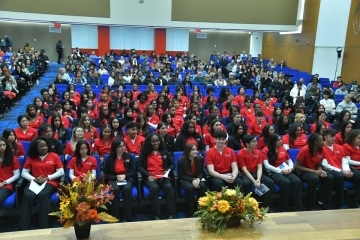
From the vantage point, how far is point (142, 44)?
61.0 ft

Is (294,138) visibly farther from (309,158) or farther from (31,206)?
(31,206)

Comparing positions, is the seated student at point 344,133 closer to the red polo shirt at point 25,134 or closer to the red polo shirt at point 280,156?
the red polo shirt at point 280,156

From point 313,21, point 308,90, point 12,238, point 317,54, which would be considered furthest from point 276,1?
point 12,238

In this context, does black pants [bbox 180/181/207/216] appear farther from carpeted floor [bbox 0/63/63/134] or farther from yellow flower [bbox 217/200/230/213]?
carpeted floor [bbox 0/63/63/134]

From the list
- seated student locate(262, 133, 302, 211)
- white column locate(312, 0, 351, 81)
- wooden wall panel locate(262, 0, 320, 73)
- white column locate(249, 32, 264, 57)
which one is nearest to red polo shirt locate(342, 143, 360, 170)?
seated student locate(262, 133, 302, 211)

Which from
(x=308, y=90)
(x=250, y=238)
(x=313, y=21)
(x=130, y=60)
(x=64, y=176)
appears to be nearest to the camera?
(x=250, y=238)

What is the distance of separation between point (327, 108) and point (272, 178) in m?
4.59

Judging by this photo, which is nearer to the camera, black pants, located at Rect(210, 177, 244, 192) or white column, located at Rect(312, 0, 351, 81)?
black pants, located at Rect(210, 177, 244, 192)

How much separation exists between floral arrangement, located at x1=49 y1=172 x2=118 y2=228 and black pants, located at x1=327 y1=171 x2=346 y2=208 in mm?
3172

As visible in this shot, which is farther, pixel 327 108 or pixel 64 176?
pixel 327 108

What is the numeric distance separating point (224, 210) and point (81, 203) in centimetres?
124

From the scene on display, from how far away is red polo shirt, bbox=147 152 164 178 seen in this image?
431 cm

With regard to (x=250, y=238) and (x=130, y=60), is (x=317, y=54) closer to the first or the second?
(x=130, y=60)

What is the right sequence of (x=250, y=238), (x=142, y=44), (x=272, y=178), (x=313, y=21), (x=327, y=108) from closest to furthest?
(x=250, y=238) < (x=272, y=178) < (x=327, y=108) < (x=313, y=21) < (x=142, y=44)
